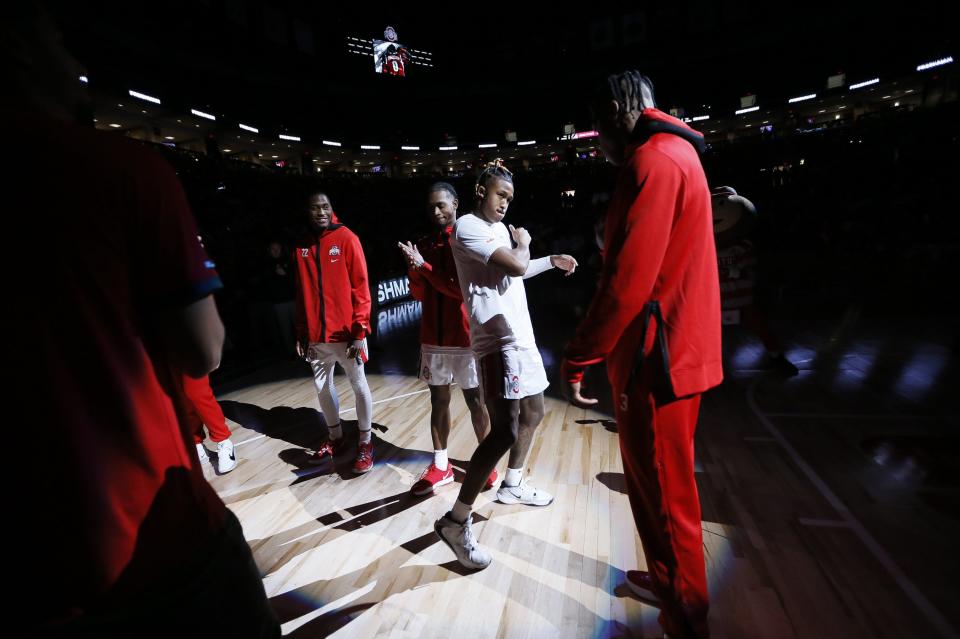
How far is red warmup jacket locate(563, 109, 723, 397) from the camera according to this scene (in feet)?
4.11

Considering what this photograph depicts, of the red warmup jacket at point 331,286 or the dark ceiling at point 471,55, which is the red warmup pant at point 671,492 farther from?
the dark ceiling at point 471,55

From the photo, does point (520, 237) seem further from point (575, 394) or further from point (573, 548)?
point (573, 548)

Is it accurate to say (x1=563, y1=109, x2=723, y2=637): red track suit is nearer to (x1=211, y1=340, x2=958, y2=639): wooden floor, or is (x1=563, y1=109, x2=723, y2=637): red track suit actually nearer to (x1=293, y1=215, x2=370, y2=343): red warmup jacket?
(x1=211, y1=340, x2=958, y2=639): wooden floor

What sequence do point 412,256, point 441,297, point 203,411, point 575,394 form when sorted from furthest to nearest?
point 203,411, point 441,297, point 412,256, point 575,394

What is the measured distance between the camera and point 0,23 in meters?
0.62

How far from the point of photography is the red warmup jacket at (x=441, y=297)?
2.65 metres

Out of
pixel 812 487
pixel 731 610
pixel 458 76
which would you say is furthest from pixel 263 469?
pixel 458 76

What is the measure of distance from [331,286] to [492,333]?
4.87ft

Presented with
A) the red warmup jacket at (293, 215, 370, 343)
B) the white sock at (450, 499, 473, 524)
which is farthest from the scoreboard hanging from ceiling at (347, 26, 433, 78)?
the white sock at (450, 499, 473, 524)

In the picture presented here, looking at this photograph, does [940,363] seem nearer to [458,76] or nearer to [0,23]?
[0,23]

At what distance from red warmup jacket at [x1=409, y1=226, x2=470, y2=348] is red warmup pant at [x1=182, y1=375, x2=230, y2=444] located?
1.75 m

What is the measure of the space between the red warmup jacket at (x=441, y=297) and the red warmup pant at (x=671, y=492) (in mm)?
1399

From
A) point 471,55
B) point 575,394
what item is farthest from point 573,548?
point 471,55

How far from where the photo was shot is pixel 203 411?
3.19m
